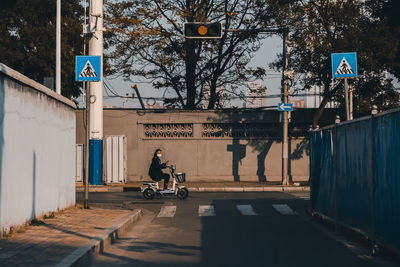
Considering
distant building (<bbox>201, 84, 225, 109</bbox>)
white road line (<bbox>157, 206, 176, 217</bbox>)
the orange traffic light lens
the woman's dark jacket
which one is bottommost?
white road line (<bbox>157, 206, 176, 217</bbox>)

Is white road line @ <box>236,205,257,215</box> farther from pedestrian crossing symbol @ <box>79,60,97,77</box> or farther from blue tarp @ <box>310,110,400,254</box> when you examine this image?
pedestrian crossing symbol @ <box>79,60,97,77</box>

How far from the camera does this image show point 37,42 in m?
35.4

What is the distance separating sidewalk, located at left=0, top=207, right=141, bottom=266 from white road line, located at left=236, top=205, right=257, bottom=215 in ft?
10.0

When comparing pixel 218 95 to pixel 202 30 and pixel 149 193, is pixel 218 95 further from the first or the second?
pixel 202 30

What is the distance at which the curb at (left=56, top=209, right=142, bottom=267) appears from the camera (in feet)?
24.8

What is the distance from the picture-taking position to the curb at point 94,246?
24.8 feet

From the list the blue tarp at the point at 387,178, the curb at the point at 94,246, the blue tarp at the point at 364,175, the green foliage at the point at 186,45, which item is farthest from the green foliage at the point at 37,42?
the blue tarp at the point at 387,178

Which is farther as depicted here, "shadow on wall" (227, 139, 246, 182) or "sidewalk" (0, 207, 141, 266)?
"shadow on wall" (227, 139, 246, 182)

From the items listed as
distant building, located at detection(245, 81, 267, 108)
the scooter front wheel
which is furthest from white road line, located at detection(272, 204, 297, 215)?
distant building, located at detection(245, 81, 267, 108)

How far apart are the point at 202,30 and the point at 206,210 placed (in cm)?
572

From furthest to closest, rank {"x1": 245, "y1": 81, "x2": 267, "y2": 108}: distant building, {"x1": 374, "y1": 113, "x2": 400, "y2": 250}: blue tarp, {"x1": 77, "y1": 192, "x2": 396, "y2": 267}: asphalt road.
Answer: {"x1": 245, "y1": 81, "x2": 267, "y2": 108}: distant building → {"x1": 77, "y1": 192, "x2": 396, "y2": 267}: asphalt road → {"x1": 374, "y1": 113, "x2": 400, "y2": 250}: blue tarp

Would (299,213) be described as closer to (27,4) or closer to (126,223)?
(126,223)

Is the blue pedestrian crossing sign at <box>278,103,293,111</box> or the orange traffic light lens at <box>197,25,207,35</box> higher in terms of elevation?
the orange traffic light lens at <box>197,25,207,35</box>

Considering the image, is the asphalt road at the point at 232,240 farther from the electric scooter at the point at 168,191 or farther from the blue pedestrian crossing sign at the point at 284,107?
the blue pedestrian crossing sign at the point at 284,107
